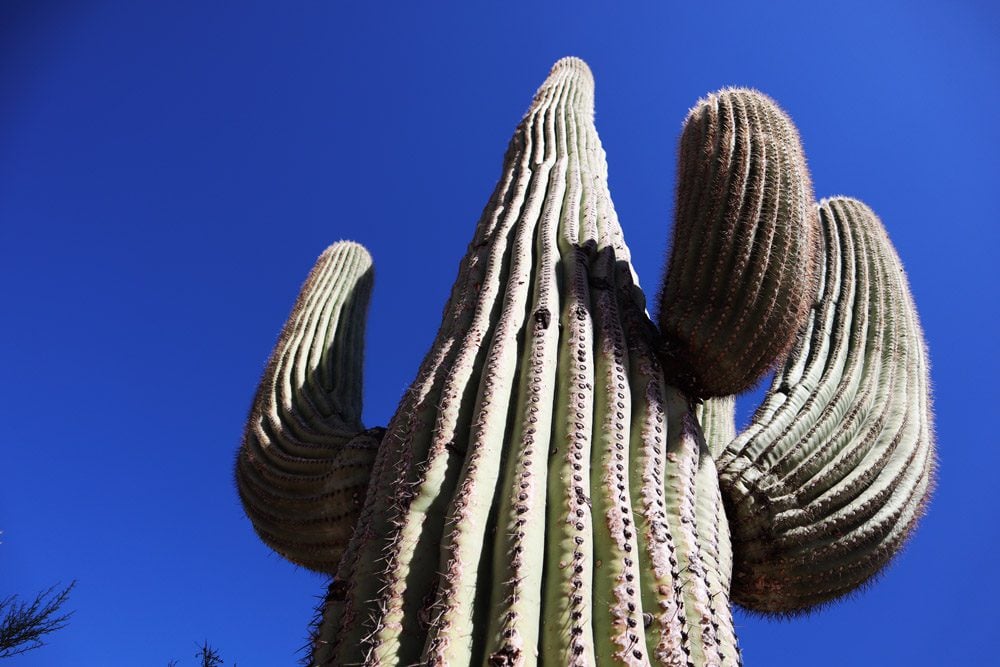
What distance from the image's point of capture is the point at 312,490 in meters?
3.30

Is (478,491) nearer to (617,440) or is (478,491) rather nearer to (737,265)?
(617,440)

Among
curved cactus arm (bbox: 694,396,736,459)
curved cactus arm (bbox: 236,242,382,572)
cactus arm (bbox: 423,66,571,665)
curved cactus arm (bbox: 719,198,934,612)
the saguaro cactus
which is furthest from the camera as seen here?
curved cactus arm (bbox: 694,396,736,459)

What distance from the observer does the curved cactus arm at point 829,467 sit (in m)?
2.57

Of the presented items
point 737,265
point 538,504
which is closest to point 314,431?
point 538,504

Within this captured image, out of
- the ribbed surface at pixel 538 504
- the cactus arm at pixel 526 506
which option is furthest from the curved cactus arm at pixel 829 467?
the cactus arm at pixel 526 506

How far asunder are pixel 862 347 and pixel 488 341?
2033mm

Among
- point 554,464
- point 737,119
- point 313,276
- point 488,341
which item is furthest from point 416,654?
point 313,276

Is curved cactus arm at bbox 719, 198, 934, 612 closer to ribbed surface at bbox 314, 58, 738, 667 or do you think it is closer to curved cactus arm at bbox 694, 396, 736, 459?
ribbed surface at bbox 314, 58, 738, 667

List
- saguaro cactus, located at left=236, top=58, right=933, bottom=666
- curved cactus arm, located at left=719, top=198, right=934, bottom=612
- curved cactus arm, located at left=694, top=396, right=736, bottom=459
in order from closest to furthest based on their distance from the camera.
A: saguaro cactus, located at left=236, top=58, right=933, bottom=666, curved cactus arm, located at left=719, top=198, right=934, bottom=612, curved cactus arm, located at left=694, top=396, right=736, bottom=459

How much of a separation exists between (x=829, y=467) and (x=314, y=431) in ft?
8.73

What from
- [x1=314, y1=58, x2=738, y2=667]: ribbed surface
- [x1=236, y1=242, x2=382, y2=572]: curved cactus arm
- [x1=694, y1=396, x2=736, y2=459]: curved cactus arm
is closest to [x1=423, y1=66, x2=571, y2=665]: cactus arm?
[x1=314, y1=58, x2=738, y2=667]: ribbed surface

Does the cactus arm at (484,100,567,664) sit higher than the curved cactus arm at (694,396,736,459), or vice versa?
the curved cactus arm at (694,396,736,459)

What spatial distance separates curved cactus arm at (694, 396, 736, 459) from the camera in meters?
3.46

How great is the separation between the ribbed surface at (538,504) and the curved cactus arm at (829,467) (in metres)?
0.30
